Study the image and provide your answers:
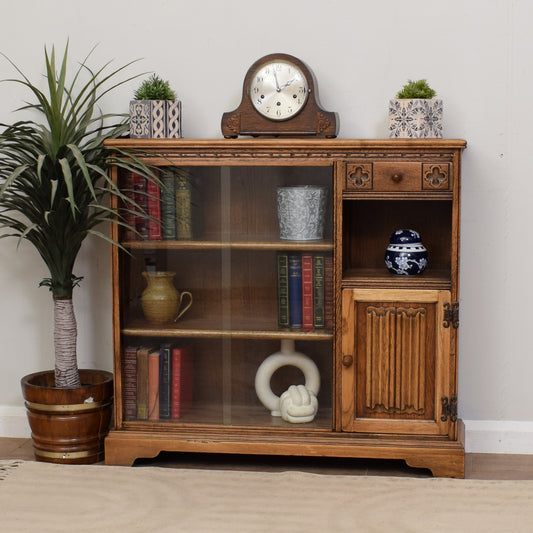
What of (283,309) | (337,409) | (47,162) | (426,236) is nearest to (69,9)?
(47,162)

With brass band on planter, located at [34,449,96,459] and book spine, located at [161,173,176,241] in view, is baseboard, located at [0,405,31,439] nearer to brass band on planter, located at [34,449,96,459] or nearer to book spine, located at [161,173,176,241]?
brass band on planter, located at [34,449,96,459]

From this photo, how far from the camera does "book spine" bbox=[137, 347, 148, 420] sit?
2641 millimetres

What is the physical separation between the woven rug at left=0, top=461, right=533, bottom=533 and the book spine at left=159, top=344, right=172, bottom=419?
0.21m

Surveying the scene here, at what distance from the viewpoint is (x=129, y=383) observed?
2646 millimetres

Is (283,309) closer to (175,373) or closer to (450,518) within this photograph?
(175,373)

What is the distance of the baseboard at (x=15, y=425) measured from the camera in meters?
3.00

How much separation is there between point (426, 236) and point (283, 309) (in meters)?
0.60

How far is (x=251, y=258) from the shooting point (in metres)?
2.59

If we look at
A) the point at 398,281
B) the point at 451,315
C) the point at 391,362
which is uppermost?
the point at 398,281

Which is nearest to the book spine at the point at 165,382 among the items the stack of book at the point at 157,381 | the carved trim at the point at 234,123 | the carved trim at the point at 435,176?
the stack of book at the point at 157,381

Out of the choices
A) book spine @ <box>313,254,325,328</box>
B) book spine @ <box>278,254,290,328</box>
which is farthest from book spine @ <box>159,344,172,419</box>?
book spine @ <box>313,254,325,328</box>

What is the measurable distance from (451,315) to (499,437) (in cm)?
65

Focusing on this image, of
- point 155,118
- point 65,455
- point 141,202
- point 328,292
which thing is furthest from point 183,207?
point 65,455

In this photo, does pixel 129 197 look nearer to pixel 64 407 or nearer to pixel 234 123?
pixel 234 123
